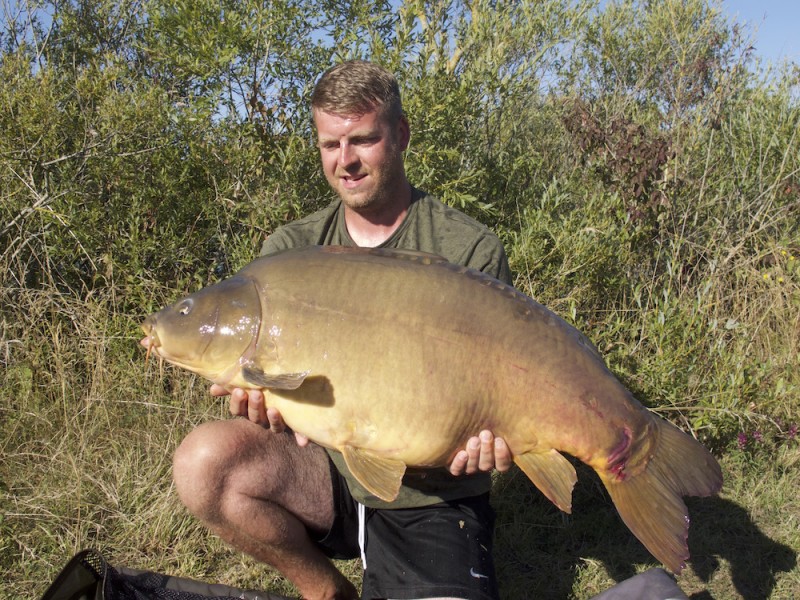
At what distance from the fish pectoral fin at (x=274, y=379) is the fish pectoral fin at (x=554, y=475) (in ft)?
1.73

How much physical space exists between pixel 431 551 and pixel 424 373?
0.58 meters

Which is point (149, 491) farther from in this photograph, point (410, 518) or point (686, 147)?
point (686, 147)

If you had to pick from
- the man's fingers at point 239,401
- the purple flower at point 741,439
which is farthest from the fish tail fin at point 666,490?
the purple flower at point 741,439

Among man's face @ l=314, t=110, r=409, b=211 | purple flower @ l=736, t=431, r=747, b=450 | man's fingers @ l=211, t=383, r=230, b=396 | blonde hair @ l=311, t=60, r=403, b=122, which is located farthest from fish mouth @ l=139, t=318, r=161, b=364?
purple flower @ l=736, t=431, r=747, b=450

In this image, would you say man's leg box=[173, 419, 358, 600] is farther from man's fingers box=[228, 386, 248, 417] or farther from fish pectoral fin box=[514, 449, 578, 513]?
fish pectoral fin box=[514, 449, 578, 513]

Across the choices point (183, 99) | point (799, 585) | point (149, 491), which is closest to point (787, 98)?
point (799, 585)

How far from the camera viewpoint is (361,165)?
2.02m

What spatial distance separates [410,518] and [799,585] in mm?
1265

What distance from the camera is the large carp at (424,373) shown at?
1455 millimetres

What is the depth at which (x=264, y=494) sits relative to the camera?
1906 mm

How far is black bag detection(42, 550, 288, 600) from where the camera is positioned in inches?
65.3

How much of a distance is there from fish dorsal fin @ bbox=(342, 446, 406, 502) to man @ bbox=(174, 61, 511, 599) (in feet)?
0.72

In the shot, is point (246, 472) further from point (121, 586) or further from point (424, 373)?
point (424, 373)

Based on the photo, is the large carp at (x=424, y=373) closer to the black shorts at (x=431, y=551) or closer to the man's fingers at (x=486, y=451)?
the man's fingers at (x=486, y=451)
